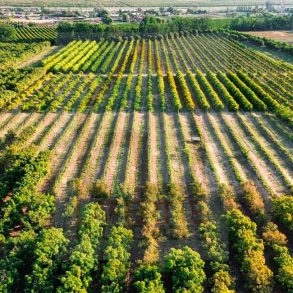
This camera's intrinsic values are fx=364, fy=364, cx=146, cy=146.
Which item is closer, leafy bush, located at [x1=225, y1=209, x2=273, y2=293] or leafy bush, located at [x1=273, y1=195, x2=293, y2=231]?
leafy bush, located at [x1=225, y1=209, x2=273, y2=293]

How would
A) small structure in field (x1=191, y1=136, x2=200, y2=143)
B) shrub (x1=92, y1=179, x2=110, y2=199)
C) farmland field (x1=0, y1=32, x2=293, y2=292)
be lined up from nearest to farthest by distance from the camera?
farmland field (x1=0, y1=32, x2=293, y2=292)
shrub (x1=92, y1=179, x2=110, y2=199)
small structure in field (x1=191, y1=136, x2=200, y2=143)

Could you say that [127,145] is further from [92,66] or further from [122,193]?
[92,66]

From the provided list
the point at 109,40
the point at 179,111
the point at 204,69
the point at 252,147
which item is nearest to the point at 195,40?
the point at 109,40

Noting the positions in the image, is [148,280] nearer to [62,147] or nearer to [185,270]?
[185,270]

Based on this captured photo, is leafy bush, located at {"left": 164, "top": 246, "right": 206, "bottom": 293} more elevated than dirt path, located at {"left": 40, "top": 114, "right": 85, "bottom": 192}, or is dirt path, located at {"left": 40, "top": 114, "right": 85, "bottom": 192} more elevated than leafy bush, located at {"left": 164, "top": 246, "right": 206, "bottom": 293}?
dirt path, located at {"left": 40, "top": 114, "right": 85, "bottom": 192}

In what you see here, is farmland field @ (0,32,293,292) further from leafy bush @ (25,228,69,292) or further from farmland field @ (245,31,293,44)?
farmland field @ (245,31,293,44)

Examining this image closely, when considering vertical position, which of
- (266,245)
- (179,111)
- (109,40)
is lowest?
(266,245)

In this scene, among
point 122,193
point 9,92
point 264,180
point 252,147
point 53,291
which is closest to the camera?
point 53,291

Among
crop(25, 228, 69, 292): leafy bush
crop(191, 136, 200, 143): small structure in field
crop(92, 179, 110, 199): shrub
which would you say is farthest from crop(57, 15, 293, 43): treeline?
crop(25, 228, 69, 292): leafy bush
